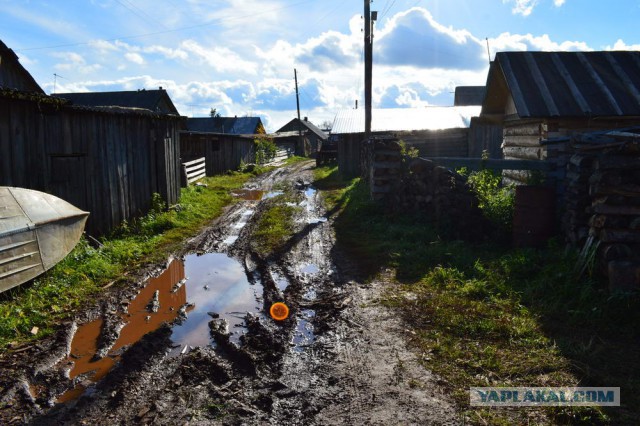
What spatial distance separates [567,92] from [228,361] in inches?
367

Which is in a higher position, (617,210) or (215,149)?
(215,149)

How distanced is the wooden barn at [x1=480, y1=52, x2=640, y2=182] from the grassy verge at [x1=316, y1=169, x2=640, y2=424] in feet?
11.2

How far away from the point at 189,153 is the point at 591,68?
18.6 metres

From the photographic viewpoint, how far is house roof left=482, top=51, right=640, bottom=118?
935 centimetres

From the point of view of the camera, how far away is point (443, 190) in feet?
29.8

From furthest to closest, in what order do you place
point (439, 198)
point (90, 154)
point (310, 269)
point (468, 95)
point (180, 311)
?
1. point (468, 95)
2. point (439, 198)
3. point (90, 154)
4. point (310, 269)
5. point (180, 311)

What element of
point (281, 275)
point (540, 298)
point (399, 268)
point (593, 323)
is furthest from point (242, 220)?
point (593, 323)

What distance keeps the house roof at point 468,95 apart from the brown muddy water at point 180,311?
4525 centimetres

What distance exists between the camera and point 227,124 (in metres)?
52.3

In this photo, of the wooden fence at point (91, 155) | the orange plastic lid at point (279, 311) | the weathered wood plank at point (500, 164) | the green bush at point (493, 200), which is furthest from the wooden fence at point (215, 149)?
the orange plastic lid at point (279, 311)

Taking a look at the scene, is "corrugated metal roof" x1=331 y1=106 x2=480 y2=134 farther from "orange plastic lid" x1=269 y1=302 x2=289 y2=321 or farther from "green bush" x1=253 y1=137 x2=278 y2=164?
"orange plastic lid" x1=269 y1=302 x2=289 y2=321

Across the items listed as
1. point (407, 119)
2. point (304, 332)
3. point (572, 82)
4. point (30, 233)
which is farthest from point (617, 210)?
point (407, 119)

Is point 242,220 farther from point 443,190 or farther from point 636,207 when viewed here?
point 636,207

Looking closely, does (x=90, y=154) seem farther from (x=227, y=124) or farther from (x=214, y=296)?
(x=227, y=124)
